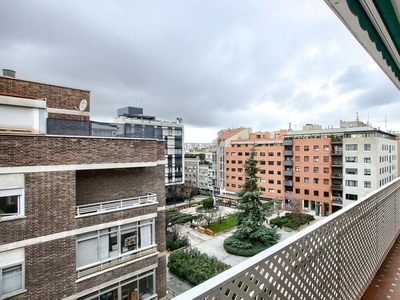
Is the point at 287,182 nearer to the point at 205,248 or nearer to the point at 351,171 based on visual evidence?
the point at 351,171

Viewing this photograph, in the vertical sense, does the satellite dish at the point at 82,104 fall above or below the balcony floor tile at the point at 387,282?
above

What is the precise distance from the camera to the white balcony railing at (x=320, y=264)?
2.93 feet

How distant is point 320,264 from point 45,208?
4582 mm

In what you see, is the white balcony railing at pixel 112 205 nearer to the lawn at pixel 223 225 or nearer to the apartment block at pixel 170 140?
the lawn at pixel 223 225

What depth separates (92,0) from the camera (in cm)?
387

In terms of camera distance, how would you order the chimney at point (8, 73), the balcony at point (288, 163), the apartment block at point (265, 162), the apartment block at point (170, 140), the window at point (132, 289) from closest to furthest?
the window at point (132, 289) → the chimney at point (8, 73) → the balcony at point (288, 163) → the apartment block at point (265, 162) → the apartment block at point (170, 140)

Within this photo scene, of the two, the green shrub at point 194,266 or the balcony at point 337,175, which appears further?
the balcony at point 337,175

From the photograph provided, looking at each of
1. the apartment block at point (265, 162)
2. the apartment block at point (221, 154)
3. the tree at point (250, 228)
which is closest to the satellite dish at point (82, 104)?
the tree at point (250, 228)

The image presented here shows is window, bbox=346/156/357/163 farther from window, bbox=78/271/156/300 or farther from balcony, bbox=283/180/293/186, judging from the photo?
window, bbox=78/271/156/300

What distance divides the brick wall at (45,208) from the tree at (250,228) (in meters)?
9.47

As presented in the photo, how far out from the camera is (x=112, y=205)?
5.45 metres

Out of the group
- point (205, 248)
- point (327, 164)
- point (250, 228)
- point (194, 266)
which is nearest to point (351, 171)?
point (327, 164)

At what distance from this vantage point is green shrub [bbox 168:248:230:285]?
8.40 m

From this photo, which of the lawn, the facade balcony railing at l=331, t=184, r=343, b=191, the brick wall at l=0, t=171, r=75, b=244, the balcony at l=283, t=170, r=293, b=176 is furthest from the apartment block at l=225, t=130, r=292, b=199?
the brick wall at l=0, t=171, r=75, b=244
